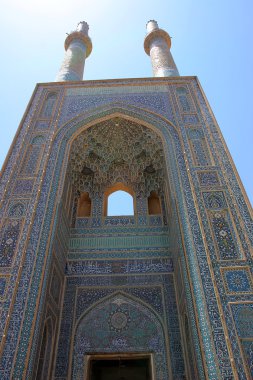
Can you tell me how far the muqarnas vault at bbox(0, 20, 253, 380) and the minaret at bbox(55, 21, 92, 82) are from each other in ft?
4.67

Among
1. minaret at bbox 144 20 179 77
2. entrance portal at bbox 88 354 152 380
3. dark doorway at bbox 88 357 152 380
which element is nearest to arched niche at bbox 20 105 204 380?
entrance portal at bbox 88 354 152 380

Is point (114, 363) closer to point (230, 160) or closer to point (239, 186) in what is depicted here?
point (239, 186)

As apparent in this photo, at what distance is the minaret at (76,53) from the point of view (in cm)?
1024

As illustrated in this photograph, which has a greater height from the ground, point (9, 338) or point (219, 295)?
point (219, 295)

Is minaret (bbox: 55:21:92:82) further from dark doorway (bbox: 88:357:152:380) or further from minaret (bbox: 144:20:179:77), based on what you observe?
dark doorway (bbox: 88:357:152:380)

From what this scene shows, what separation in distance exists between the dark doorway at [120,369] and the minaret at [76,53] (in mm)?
7090

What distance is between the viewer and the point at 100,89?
878 centimetres

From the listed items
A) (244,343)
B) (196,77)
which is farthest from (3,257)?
(196,77)

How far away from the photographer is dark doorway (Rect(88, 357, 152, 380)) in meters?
5.97

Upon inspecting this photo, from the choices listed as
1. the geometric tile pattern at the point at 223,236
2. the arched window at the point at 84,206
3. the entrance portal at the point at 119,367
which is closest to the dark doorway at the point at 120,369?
the entrance portal at the point at 119,367

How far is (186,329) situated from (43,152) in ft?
13.1

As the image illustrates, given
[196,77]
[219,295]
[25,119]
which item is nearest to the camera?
[219,295]

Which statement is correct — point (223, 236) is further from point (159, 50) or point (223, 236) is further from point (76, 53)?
point (76, 53)

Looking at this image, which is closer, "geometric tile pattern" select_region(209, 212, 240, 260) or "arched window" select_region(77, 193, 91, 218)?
"geometric tile pattern" select_region(209, 212, 240, 260)
